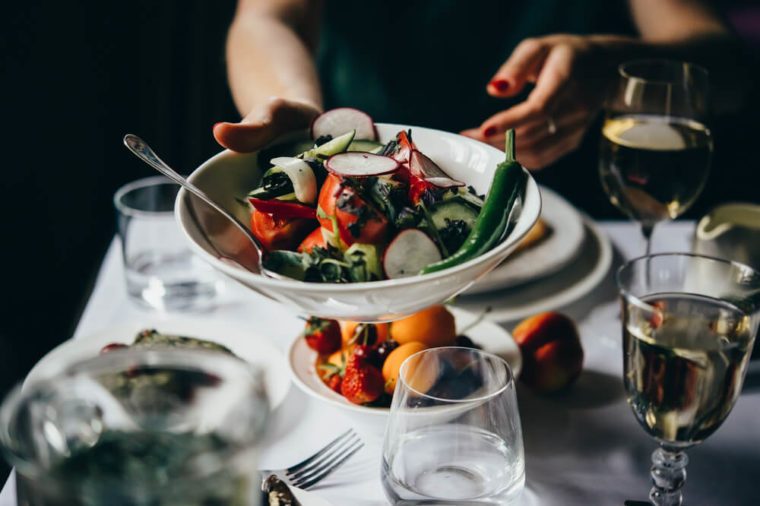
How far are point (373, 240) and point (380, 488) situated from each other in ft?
0.89

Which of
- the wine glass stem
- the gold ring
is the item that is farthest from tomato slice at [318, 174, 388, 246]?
the gold ring

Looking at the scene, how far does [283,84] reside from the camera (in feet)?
4.57

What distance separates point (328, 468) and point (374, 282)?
276 mm

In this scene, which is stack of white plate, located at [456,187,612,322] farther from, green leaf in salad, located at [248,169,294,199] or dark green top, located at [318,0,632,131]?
dark green top, located at [318,0,632,131]

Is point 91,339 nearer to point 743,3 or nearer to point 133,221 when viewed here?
point 133,221

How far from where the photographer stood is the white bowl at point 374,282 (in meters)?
0.61

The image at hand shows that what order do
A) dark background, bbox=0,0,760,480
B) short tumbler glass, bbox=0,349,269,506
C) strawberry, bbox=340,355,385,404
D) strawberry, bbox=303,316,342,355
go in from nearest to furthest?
1. short tumbler glass, bbox=0,349,269,506
2. strawberry, bbox=340,355,385,404
3. strawberry, bbox=303,316,342,355
4. dark background, bbox=0,0,760,480

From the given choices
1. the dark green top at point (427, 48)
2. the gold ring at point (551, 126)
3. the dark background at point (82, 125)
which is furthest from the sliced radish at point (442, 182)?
the dark background at point (82, 125)

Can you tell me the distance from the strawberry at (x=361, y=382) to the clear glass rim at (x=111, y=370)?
14.7 inches

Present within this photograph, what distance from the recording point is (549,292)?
116 centimetres

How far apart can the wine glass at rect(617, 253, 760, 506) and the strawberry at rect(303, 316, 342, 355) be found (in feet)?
1.08

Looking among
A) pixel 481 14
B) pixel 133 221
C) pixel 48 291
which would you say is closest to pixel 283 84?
pixel 133 221

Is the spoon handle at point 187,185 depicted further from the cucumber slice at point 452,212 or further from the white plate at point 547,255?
the white plate at point 547,255

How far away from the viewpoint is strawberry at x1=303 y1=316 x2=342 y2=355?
3.01 feet
